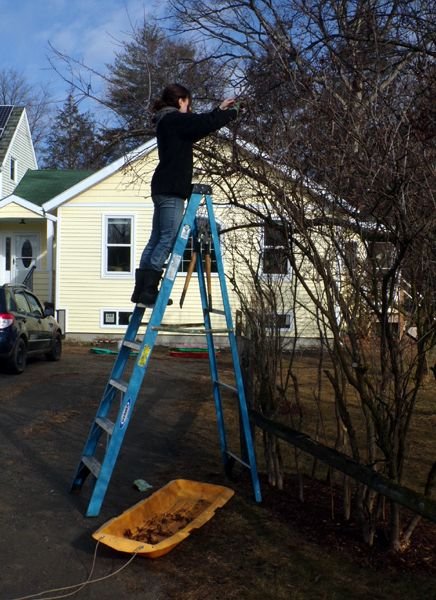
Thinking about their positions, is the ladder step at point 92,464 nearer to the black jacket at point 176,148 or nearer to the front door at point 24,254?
the black jacket at point 176,148

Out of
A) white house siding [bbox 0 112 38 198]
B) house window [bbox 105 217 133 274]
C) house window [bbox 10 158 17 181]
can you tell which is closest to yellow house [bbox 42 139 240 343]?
house window [bbox 105 217 133 274]

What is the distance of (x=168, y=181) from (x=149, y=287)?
31.0 inches

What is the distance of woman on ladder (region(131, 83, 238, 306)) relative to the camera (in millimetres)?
5164

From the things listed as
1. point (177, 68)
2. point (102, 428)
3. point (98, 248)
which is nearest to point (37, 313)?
point (98, 248)

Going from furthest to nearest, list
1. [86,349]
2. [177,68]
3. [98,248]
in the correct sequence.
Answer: [98,248]
[86,349]
[177,68]

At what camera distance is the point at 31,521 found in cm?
509

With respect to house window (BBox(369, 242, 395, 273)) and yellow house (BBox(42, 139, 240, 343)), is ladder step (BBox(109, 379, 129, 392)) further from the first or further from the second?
yellow house (BBox(42, 139, 240, 343))

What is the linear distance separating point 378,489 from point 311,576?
2.12ft

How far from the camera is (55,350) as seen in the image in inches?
604

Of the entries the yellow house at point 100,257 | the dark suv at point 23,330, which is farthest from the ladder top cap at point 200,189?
the yellow house at point 100,257

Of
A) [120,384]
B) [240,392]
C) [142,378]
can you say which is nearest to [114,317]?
[240,392]

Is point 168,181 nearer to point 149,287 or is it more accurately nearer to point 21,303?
point 149,287

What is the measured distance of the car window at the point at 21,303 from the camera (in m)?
13.5

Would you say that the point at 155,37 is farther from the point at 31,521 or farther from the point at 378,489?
the point at 378,489
